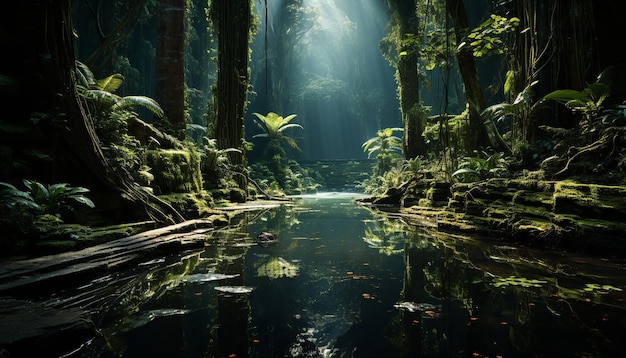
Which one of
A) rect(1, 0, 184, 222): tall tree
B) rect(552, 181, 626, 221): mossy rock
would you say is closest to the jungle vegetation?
rect(1, 0, 184, 222): tall tree

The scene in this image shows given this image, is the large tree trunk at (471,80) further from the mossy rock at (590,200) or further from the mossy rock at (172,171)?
the mossy rock at (172,171)

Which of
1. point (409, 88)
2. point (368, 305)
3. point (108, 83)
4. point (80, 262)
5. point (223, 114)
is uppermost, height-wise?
point (409, 88)

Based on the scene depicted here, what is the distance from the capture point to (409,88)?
46.8 ft

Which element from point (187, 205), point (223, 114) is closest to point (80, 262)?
point (187, 205)

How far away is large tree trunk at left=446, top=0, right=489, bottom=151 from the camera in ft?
24.8

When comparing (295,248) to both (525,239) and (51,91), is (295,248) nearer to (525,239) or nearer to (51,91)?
(525,239)

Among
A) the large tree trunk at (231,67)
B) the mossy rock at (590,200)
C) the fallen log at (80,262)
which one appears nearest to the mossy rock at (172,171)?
the fallen log at (80,262)

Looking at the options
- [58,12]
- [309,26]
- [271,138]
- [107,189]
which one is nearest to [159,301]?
[107,189]

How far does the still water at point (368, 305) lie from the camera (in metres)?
1.78

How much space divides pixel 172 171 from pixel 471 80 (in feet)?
22.8

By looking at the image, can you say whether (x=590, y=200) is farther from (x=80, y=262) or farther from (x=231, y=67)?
(x=231, y=67)

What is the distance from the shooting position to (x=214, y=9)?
11.2 metres

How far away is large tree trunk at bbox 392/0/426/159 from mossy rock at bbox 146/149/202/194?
9245 millimetres

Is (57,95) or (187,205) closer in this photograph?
(57,95)
